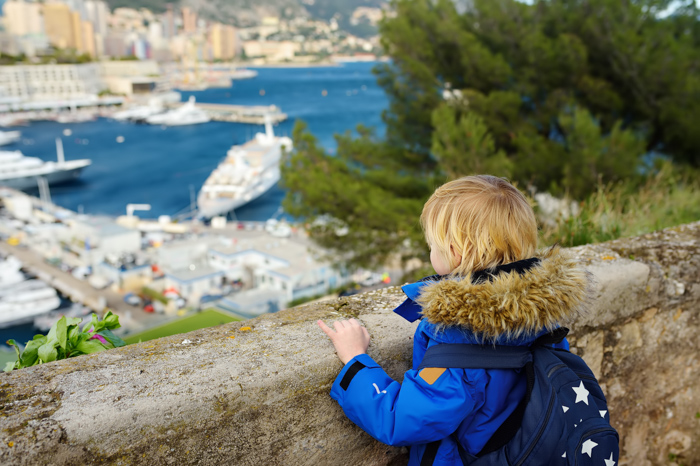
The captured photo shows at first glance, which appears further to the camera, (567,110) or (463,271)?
(567,110)

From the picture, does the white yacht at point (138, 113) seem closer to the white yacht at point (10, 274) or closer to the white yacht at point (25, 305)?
the white yacht at point (10, 274)

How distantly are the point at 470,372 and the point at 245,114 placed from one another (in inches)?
2410

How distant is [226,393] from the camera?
0.90 m

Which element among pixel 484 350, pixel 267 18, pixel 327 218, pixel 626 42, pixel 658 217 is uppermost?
pixel 267 18

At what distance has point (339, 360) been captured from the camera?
3.36 feet

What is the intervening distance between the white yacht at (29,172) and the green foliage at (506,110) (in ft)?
112

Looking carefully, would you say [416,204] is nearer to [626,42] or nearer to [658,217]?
[626,42]

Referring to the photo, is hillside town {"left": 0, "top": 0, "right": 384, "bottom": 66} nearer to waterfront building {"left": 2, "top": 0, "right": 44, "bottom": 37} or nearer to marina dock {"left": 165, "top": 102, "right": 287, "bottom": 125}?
waterfront building {"left": 2, "top": 0, "right": 44, "bottom": 37}

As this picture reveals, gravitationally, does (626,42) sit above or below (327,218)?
above

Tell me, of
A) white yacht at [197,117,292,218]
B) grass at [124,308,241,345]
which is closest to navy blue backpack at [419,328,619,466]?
grass at [124,308,241,345]

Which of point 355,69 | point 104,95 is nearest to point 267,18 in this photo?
point 355,69

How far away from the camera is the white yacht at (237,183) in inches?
1206

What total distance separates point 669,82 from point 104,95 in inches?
2965

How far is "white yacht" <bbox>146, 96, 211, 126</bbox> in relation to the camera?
5612 centimetres
